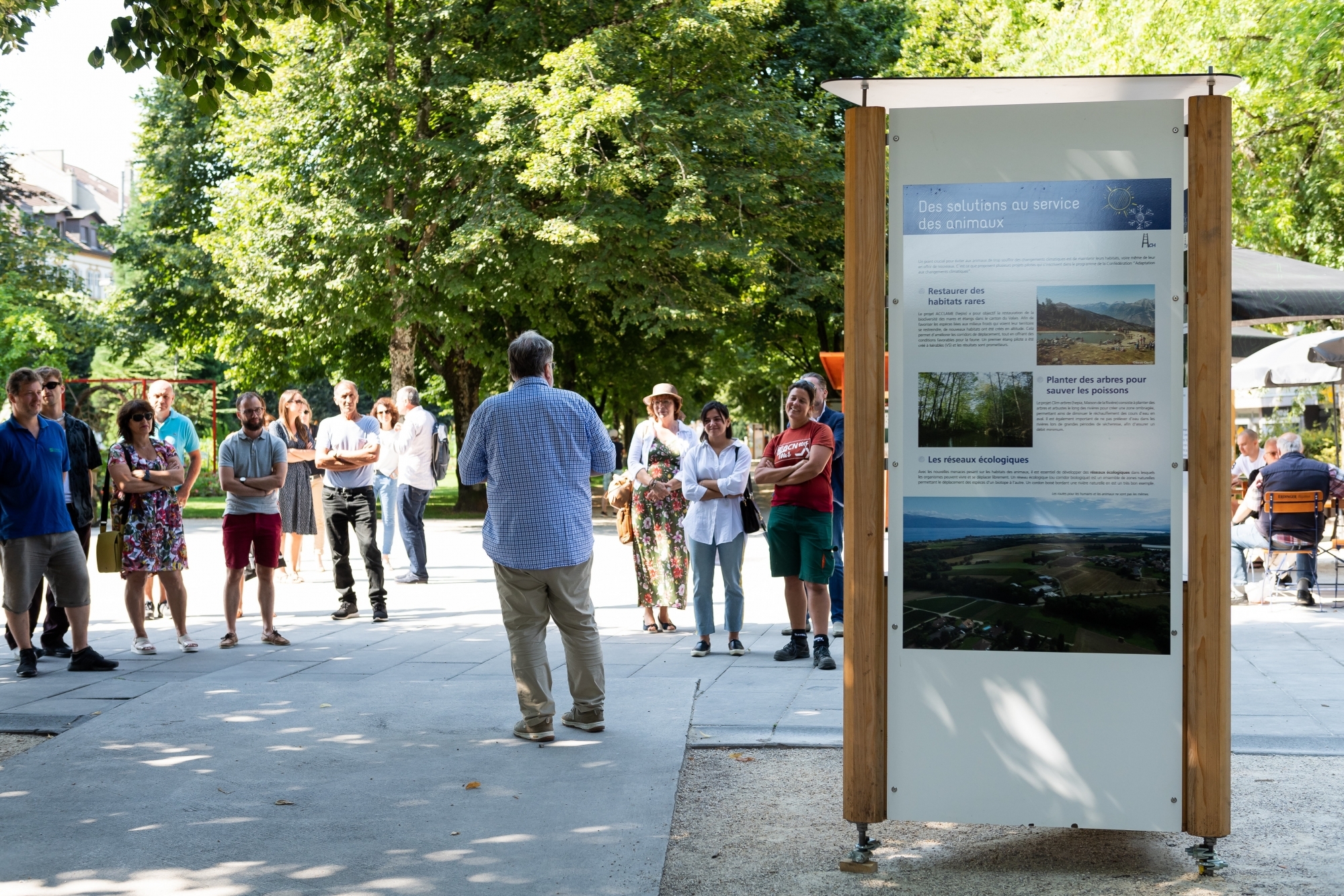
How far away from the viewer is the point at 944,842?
4727mm

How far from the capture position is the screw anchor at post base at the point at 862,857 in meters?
4.35

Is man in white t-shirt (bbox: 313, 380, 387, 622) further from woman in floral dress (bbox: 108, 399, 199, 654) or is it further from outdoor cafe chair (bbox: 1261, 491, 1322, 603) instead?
outdoor cafe chair (bbox: 1261, 491, 1322, 603)

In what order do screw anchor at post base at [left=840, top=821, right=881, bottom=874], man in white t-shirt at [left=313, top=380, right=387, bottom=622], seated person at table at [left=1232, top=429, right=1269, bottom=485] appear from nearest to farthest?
screw anchor at post base at [left=840, top=821, right=881, bottom=874] < man in white t-shirt at [left=313, top=380, right=387, bottom=622] < seated person at table at [left=1232, top=429, right=1269, bottom=485]

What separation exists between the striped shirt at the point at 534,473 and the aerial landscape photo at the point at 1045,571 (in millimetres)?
2232

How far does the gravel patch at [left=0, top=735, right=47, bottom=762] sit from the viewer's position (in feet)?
20.0

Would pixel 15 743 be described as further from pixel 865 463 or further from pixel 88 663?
pixel 865 463

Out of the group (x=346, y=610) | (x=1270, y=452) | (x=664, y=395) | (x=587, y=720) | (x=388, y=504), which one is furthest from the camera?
(x=388, y=504)

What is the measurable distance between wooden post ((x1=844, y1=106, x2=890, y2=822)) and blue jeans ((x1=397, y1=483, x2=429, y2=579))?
8.96 m

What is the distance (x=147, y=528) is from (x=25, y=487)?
977 mm

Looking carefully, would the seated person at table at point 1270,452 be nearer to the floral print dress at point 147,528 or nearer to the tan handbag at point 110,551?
the floral print dress at point 147,528

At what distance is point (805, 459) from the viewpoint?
8.12 m

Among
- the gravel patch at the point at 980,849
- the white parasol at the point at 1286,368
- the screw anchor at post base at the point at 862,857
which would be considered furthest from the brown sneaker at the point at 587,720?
the white parasol at the point at 1286,368

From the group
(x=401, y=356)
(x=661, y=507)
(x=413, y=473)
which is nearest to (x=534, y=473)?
(x=661, y=507)

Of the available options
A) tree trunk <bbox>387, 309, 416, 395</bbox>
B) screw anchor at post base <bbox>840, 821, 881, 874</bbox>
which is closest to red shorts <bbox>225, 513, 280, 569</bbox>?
screw anchor at post base <bbox>840, 821, 881, 874</bbox>
